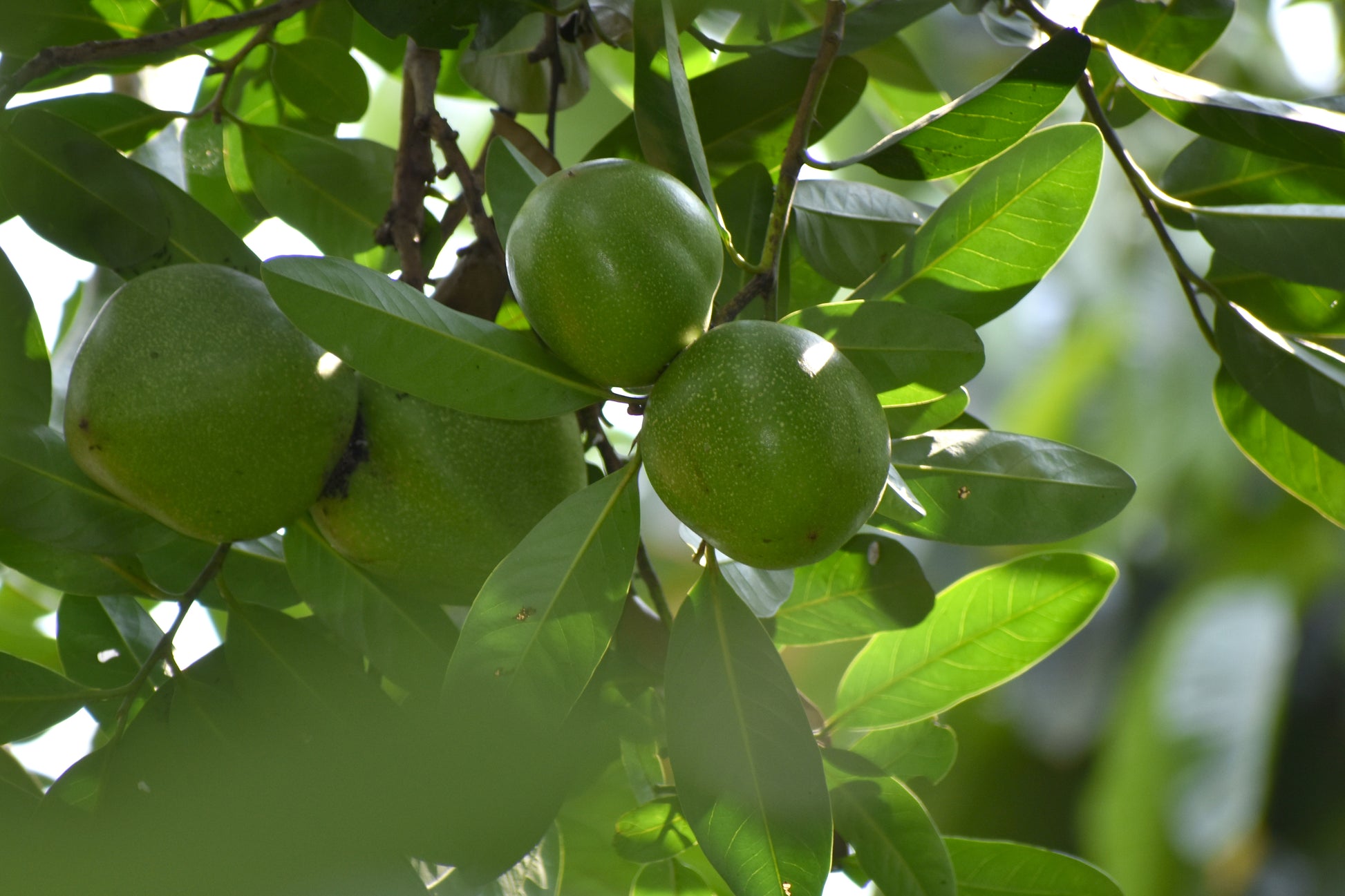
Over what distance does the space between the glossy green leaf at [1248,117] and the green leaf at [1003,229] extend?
2.4 inches

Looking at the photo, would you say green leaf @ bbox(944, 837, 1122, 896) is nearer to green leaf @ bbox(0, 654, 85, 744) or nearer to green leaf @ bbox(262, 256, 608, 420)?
green leaf @ bbox(262, 256, 608, 420)

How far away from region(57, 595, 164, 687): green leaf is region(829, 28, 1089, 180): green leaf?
0.74 m

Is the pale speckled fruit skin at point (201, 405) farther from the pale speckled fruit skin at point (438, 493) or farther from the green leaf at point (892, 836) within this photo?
the green leaf at point (892, 836)

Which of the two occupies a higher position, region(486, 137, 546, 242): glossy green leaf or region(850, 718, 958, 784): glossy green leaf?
region(486, 137, 546, 242): glossy green leaf

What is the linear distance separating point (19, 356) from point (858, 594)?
718 millimetres

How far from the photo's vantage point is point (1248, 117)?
0.75 meters

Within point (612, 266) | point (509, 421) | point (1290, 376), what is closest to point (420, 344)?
point (612, 266)

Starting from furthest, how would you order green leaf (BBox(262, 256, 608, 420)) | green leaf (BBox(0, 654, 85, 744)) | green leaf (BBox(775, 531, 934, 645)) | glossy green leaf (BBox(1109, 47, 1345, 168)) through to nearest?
green leaf (BBox(775, 531, 934, 645))
green leaf (BBox(0, 654, 85, 744))
glossy green leaf (BBox(1109, 47, 1345, 168))
green leaf (BBox(262, 256, 608, 420))

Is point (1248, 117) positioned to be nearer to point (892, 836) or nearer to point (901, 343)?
point (901, 343)

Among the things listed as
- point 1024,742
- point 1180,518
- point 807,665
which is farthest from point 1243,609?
point 807,665

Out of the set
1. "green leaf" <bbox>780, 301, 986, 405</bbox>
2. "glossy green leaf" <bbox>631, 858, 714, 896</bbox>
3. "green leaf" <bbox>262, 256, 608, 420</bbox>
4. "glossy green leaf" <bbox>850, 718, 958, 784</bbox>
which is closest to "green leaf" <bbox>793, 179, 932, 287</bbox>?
"green leaf" <bbox>780, 301, 986, 405</bbox>

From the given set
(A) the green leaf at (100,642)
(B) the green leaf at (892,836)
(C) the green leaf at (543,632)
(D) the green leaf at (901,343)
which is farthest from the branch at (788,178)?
(A) the green leaf at (100,642)

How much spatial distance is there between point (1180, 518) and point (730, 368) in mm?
7946

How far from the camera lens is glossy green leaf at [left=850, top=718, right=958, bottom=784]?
0.97 m
